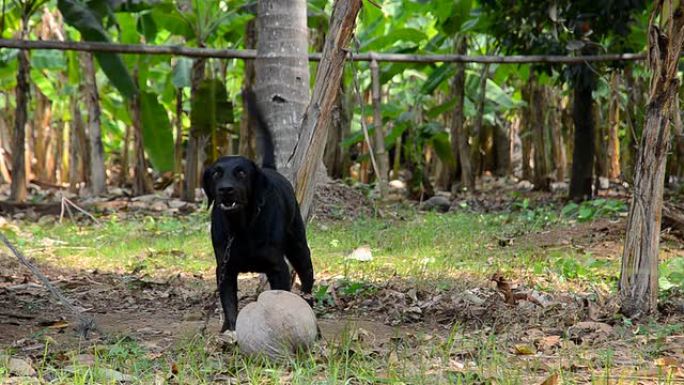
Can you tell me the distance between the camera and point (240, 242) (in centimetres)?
523

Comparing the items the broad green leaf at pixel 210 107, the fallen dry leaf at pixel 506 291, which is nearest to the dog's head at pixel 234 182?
the fallen dry leaf at pixel 506 291

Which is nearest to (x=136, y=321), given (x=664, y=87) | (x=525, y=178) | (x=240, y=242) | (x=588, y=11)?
(x=240, y=242)

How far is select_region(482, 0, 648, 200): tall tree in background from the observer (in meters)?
12.1

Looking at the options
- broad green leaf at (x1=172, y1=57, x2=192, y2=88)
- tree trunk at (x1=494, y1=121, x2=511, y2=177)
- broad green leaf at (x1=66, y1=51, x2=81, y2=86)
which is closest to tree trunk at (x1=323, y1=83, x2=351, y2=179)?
broad green leaf at (x1=172, y1=57, x2=192, y2=88)

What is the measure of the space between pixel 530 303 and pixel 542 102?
42.4 ft

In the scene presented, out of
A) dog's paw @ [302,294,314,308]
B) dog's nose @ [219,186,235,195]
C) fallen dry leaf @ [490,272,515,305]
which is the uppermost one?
dog's nose @ [219,186,235,195]

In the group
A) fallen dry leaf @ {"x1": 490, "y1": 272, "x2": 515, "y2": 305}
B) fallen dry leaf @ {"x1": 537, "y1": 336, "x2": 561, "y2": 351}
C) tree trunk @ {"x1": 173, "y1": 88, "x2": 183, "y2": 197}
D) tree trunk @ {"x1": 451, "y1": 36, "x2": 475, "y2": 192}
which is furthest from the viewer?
tree trunk @ {"x1": 173, "y1": 88, "x2": 183, "y2": 197}

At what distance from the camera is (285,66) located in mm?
8133

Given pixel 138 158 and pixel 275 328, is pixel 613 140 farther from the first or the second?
pixel 275 328

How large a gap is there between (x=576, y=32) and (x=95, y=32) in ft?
20.3

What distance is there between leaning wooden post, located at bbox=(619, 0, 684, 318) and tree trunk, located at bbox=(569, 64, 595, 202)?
8189 millimetres

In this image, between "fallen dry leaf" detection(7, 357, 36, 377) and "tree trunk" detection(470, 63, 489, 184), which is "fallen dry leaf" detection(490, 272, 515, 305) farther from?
"tree trunk" detection(470, 63, 489, 184)

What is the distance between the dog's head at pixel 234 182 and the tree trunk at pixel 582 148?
358 inches

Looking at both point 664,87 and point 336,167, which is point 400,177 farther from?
point 664,87
